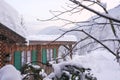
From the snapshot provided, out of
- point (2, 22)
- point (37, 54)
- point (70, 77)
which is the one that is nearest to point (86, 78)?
point (70, 77)

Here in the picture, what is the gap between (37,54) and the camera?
587 inches

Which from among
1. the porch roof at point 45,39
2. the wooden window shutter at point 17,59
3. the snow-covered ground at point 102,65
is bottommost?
the snow-covered ground at point 102,65

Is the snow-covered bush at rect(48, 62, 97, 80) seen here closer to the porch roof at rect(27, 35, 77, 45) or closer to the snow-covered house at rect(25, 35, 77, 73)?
the snow-covered house at rect(25, 35, 77, 73)

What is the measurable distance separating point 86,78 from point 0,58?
7186 mm

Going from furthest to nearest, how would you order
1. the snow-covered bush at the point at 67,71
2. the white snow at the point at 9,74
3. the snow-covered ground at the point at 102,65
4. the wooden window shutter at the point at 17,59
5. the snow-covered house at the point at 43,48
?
the snow-covered ground at the point at 102,65 < the snow-covered house at the point at 43,48 < the wooden window shutter at the point at 17,59 < the snow-covered bush at the point at 67,71 < the white snow at the point at 9,74

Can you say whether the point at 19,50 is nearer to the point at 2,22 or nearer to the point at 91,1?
the point at 2,22

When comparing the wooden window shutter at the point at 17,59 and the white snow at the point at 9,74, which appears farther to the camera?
the wooden window shutter at the point at 17,59

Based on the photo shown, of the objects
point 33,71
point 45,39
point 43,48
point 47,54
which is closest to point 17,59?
point 43,48

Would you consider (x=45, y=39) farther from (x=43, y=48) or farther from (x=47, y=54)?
(x=43, y=48)

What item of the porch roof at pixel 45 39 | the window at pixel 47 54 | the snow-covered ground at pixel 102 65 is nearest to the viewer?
the porch roof at pixel 45 39

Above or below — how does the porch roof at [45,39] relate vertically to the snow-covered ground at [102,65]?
above

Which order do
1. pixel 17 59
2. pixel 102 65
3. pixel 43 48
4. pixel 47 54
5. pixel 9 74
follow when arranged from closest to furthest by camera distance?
pixel 9 74, pixel 17 59, pixel 43 48, pixel 47 54, pixel 102 65

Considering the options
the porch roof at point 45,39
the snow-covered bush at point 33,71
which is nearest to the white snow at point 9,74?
the snow-covered bush at point 33,71

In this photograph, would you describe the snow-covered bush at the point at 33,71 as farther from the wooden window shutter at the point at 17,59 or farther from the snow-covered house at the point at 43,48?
the wooden window shutter at the point at 17,59
